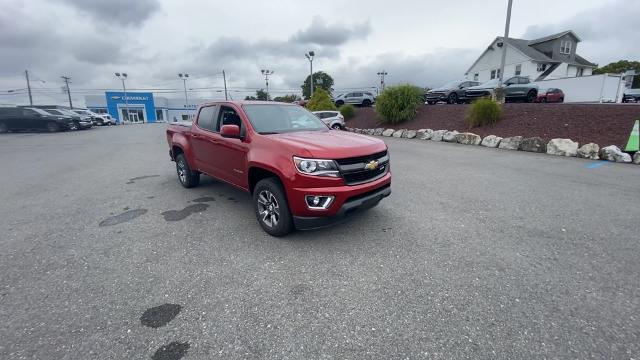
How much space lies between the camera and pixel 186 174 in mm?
6004

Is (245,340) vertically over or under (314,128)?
under

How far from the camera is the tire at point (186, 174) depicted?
19.5 ft

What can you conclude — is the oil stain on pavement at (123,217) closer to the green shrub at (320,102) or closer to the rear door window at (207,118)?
the rear door window at (207,118)

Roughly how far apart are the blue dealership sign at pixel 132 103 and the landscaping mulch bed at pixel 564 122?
192 feet

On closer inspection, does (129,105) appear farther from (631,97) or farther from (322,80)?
(631,97)

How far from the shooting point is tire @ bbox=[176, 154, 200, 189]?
5.93 metres

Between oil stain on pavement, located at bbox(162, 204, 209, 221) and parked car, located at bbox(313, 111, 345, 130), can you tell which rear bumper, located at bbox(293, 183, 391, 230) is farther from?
parked car, located at bbox(313, 111, 345, 130)

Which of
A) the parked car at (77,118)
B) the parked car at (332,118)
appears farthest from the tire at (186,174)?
the parked car at (77,118)

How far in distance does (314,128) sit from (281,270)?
2.39m

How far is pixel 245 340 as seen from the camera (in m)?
2.20

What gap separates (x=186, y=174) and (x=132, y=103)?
62.2 metres

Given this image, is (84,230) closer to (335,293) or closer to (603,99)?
(335,293)

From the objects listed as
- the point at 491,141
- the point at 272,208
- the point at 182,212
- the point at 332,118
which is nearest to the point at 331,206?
the point at 272,208

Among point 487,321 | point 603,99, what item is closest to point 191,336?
point 487,321
